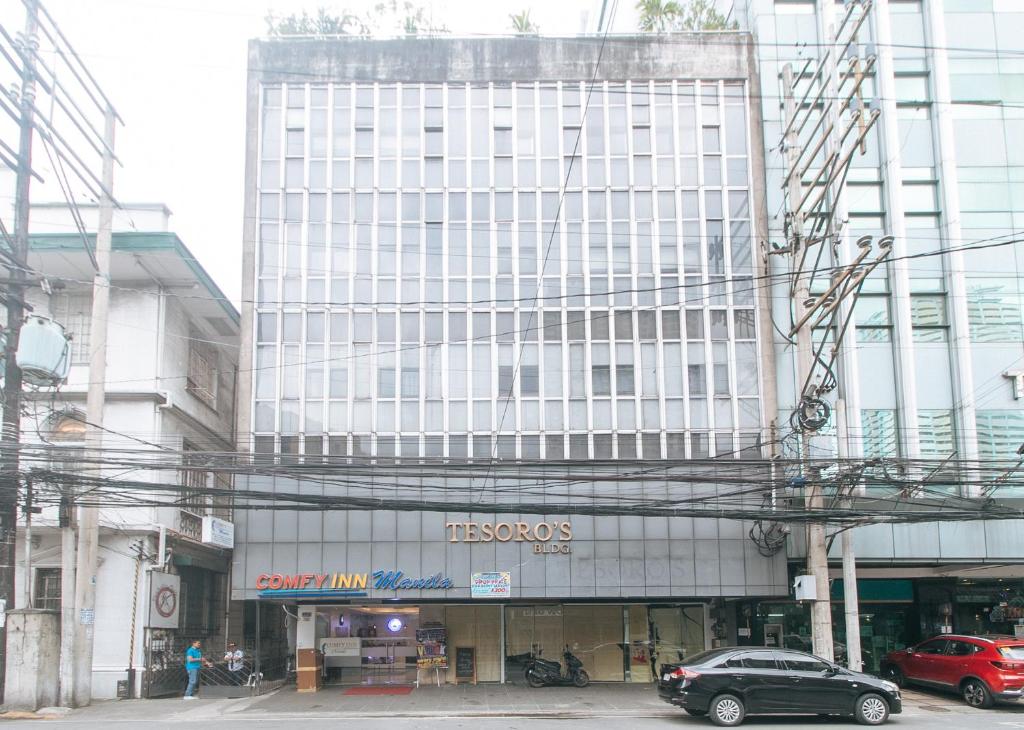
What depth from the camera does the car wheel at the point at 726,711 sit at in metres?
18.4

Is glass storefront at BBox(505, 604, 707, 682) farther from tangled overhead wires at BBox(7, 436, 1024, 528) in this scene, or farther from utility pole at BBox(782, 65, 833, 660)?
utility pole at BBox(782, 65, 833, 660)

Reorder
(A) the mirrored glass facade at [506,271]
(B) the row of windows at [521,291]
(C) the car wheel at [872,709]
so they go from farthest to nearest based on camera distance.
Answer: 1. (B) the row of windows at [521,291]
2. (A) the mirrored glass facade at [506,271]
3. (C) the car wheel at [872,709]

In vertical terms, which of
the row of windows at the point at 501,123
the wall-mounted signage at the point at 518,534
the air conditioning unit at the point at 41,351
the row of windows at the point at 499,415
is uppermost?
the row of windows at the point at 501,123

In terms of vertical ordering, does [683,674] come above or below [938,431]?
below

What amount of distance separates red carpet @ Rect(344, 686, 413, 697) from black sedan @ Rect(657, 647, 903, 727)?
28.7 feet

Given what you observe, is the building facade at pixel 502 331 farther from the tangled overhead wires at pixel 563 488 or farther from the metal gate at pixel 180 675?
the metal gate at pixel 180 675

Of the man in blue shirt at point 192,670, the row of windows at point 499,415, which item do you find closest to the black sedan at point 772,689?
the row of windows at point 499,415

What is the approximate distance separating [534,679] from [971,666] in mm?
10643

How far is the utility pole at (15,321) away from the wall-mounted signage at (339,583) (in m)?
6.11

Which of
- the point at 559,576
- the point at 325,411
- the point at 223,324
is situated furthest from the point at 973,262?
the point at 223,324

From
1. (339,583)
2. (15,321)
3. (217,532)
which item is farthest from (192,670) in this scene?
(15,321)

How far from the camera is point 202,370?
30953 millimetres

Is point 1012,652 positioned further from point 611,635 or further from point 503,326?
point 503,326

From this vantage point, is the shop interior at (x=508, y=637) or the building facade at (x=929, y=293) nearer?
the building facade at (x=929, y=293)
